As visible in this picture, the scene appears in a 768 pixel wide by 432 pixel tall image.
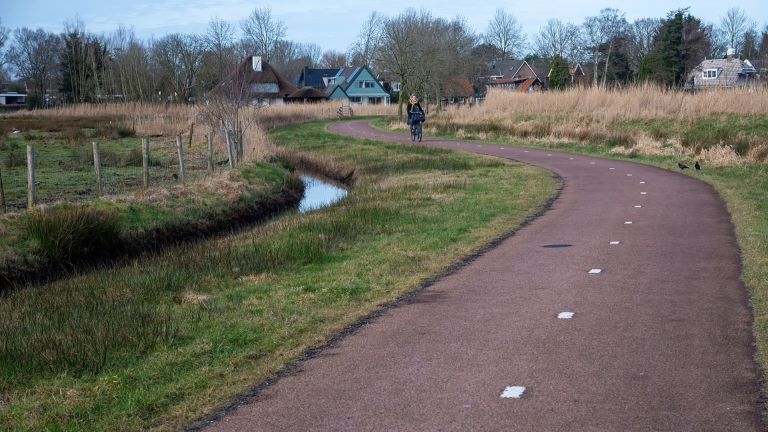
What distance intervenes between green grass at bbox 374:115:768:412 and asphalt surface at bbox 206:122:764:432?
0.49ft

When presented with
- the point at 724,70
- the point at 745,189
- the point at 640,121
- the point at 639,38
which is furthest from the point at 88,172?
the point at 639,38

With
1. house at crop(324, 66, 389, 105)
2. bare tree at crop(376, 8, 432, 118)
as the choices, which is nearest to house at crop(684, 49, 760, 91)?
bare tree at crop(376, 8, 432, 118)

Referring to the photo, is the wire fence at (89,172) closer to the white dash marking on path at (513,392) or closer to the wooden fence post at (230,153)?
the wooden fence post at (230,153)

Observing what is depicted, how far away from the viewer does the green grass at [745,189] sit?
740cm

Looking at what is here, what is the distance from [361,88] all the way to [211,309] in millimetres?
101707

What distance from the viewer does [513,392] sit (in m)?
5.18

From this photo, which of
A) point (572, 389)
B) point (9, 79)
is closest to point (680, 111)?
point (572, 389)

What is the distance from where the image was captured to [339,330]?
23.2ft

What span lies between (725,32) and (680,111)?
84.9 m

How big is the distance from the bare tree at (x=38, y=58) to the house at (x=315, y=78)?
37.5 metres

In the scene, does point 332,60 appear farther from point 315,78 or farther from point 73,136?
point 73,136

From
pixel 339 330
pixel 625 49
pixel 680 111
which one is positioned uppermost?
pixel 625 49

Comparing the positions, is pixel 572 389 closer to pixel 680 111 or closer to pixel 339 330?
pixel 339 330

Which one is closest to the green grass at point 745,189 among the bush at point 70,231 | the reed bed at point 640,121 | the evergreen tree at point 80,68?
the reed bed at point 640,121
